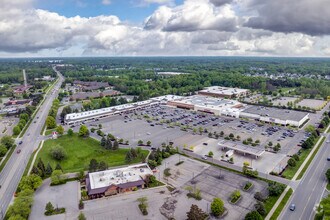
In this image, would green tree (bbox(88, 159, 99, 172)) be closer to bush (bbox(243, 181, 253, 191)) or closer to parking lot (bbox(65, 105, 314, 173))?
parking lot (bbox(65, 105, 314, 173))

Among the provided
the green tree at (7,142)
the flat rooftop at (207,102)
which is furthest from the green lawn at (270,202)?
the flat rooftop at (207,102)

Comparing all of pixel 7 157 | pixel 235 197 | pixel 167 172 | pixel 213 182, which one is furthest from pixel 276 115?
pixel 7 157

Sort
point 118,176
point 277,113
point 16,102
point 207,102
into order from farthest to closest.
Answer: point 16,102 → point 207,102 → point 277,113 → point 118,176

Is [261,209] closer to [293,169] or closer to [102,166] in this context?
[293,169]

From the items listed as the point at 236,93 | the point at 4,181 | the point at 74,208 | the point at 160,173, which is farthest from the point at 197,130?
the point at 236,93

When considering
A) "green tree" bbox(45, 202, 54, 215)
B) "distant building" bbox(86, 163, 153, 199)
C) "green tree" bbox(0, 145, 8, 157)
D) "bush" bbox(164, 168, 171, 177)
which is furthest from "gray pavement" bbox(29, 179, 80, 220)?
"green tree" bbox(0, 145, 8, 157)

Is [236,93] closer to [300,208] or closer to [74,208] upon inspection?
[300,208]

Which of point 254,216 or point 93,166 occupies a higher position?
point 93,166
